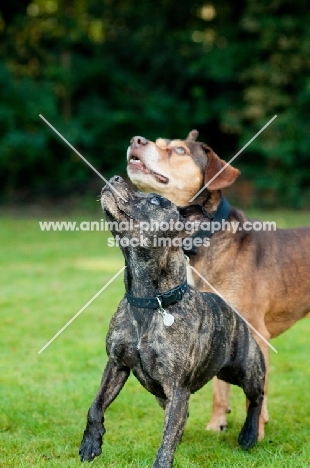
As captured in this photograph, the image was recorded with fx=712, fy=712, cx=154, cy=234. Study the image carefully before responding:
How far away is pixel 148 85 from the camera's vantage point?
2623cm

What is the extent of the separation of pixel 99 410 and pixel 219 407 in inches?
61.2

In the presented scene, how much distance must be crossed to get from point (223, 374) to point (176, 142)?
7.35 feet

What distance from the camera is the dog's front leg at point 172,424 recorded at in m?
4.17

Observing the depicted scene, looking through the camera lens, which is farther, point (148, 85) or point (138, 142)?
point (148, 85)

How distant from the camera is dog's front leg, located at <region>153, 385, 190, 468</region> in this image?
4.17m

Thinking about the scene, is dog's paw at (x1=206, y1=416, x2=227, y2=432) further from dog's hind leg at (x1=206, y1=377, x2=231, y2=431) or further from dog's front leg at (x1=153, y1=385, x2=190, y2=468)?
dog's front leg at (x1=153, y1=385, x2=190, y2=468)

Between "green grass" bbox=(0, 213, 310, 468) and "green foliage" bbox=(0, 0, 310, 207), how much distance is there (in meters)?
13.8

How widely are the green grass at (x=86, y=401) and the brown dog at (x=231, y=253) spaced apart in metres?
0.52

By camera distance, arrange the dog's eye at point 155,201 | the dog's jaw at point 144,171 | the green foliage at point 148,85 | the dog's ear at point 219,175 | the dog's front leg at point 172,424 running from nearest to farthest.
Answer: the dog's front leg at point 172,424
the dog's eye at point 155,201
the dog's ear at point 219,175
the dog's jaw at point 144,171
the green foliage at point 148,85

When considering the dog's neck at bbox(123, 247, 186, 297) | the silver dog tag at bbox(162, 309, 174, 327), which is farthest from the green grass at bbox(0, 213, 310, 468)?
the dog's neck at bbox(123, 247, 186, 297)

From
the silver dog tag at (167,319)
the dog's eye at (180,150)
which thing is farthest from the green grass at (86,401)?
the dog's eye at (180,150)

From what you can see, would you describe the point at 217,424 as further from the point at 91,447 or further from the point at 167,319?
the point at 167,319

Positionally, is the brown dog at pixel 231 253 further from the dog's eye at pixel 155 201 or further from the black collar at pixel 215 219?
the dog's eye at pixel 155 201

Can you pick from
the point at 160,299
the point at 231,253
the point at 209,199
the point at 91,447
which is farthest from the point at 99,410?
the point at 209,199
